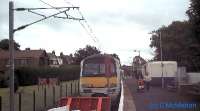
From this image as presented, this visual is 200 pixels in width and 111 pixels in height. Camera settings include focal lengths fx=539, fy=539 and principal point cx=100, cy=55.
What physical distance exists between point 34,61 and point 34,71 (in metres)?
45.9

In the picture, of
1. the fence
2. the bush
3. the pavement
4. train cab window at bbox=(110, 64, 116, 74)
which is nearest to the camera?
the fence

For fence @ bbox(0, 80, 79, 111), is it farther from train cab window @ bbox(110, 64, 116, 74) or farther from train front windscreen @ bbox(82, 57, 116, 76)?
train cab window @ bbox(110, 64, 116, 74)

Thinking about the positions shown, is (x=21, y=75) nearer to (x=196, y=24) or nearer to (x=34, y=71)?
(x=34, y=71)

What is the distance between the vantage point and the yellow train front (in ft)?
101

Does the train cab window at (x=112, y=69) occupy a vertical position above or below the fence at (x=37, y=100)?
above

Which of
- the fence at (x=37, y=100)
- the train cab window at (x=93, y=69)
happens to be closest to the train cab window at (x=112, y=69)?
the train cab window at (x=93, y=69)

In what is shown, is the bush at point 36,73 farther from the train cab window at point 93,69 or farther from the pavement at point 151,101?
the train cab window at point 93,69

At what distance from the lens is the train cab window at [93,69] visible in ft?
104

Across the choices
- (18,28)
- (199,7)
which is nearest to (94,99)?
(18,28)

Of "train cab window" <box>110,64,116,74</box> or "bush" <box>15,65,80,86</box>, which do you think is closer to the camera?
"train cab window" <box>110,64,116,74</box>

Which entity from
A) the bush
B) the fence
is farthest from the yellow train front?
the bush

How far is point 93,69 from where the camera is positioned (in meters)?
31.9

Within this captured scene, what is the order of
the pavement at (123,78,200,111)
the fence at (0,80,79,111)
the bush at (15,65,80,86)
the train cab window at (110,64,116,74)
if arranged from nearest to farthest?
1. the fence at (0,80,79,111)
2. the pavement at (123,78,200,111)
3. the train cab window at (110,64,116,74)
4. the bush at (15,65,80,86)

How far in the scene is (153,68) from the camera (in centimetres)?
6225
